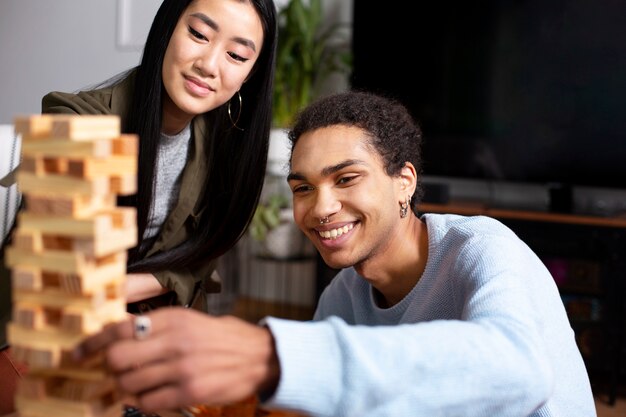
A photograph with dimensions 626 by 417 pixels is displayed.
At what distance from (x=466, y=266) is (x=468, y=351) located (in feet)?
1.20

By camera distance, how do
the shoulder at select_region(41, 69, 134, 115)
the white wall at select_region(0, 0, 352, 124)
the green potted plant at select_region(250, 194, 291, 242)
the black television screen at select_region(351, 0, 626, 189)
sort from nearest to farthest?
the shoulder at select_region(41, 69, 134, 115) → the black television screen at select_region(351, 0, 626, 189) → the green potted plant at select_region(250, 194, 291, 242) → the white wall at select_region(0, 0, 352, 124)

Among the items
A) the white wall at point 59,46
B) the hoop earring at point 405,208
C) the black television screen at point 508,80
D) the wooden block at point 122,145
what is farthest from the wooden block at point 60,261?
the white wall at point 59,46

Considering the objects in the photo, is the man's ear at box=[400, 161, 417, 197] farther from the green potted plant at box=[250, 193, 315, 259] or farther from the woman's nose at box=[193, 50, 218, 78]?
the green potted plant at box=[250, 193, 315, 259]

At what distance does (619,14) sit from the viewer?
3115 mm

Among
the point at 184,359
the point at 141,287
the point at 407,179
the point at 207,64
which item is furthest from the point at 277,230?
the point at 184,359

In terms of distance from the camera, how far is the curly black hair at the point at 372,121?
142 cm

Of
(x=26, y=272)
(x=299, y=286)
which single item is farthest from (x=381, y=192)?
(x=299, y=286)

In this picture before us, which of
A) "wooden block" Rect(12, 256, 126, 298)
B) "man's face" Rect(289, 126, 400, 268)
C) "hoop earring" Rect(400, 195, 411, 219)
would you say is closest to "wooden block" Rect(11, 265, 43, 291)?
"wooden block" Rect(12, 256, 126, 298)

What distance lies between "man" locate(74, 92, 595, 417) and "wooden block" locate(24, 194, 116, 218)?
0.39ft

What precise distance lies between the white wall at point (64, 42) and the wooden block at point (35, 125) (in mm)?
3482

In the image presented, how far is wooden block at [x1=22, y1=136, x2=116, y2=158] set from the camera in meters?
0.71

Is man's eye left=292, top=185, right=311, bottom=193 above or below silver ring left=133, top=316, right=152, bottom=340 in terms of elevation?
above

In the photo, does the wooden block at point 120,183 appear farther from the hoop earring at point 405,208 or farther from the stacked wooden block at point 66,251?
the hoop earring at point 405,208

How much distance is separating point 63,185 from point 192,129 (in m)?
1.18
